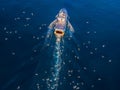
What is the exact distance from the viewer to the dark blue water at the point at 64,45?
137ft

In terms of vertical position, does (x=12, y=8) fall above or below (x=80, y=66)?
above

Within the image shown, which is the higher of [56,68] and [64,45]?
[64,45]

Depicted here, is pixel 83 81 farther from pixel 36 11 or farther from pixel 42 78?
pixel 36 11

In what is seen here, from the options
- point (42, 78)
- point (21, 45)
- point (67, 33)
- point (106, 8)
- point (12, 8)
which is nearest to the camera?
point (42, 78)

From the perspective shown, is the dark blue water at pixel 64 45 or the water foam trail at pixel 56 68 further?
the dark blue water at pixel 64 45

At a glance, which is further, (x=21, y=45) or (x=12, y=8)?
(x=12, y=8)

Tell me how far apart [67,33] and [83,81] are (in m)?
12.3

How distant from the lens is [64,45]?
47.8 m

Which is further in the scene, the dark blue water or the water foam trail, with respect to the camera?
the dark blue water

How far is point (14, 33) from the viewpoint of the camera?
50.4m

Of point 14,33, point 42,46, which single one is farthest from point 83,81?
point 14,33

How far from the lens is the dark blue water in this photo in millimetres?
41719

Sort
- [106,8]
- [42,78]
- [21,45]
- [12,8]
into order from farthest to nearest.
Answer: [106,8]
[12,8]
[21,45]
[42,78]

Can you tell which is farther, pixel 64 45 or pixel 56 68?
pixel 64 45
